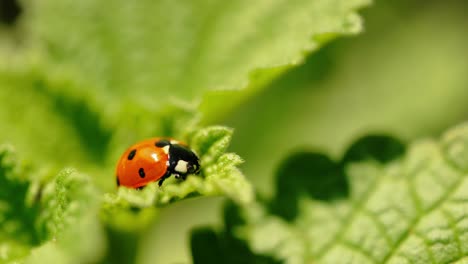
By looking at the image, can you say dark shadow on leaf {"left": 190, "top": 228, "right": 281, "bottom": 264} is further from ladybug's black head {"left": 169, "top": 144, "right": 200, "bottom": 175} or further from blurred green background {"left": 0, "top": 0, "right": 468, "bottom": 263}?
blurred green background {"left": 0, "top": 0, "right": 468, "bottom": 263}

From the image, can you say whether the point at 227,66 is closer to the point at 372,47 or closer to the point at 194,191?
the point at 194,191

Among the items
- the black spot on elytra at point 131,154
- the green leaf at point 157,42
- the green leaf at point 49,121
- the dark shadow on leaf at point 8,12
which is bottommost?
the black spot on elytra at point 131,154

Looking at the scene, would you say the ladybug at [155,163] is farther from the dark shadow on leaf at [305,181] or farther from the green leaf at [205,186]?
the dark shadow on leaf at [305,181]

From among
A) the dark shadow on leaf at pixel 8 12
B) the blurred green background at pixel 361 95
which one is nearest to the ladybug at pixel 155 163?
the blurred green background at pixel 361 95

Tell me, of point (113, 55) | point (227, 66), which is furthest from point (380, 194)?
point (113, 55)

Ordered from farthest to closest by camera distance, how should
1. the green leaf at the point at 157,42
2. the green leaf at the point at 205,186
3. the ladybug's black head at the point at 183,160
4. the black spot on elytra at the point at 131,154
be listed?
the green leaf at the point at 157,42 < the black spot on elytra at the point at 131,154 < the ladybug's black head at the point at 183,160 < the green leaf at the point at 205,186

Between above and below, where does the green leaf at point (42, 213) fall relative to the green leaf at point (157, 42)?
below
